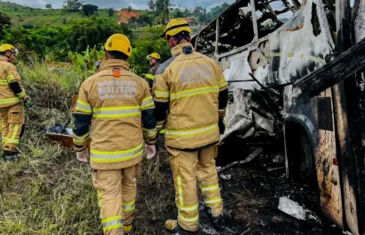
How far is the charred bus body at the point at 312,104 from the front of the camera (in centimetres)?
188

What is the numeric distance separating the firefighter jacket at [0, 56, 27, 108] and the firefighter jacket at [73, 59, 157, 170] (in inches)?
99.0

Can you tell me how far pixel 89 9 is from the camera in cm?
7156

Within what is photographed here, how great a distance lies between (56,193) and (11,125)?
6.08ft

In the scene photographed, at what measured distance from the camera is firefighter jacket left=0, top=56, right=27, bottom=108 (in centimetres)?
426

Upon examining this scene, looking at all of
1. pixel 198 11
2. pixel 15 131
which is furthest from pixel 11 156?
pixel 198 11

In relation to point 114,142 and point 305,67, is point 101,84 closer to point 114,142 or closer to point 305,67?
point 114,142

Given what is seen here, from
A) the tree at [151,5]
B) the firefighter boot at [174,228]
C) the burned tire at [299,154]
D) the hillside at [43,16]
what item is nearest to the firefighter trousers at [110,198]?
the firefighter boot at [174,228]

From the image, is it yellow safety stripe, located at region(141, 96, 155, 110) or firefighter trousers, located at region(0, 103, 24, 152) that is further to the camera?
firefighter trousers, located at region(0, 103, 24, 152)

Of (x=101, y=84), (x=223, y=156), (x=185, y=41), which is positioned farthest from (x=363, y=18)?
(x=223, y=156)

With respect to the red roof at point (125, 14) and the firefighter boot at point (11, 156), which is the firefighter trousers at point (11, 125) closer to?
the firefighter boot at point (11, 156)

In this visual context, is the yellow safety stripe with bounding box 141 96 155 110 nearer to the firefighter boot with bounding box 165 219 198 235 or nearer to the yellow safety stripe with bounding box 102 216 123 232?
the yellow safety stripe with bounding box 102 216 123 232

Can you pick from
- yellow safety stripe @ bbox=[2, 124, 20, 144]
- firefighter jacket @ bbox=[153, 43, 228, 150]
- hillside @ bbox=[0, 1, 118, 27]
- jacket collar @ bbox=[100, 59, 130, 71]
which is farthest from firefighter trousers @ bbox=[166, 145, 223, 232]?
hillside @ bbox=[0, 1, 118, 27]

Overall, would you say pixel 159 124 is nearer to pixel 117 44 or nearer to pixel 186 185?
pixel 186 185

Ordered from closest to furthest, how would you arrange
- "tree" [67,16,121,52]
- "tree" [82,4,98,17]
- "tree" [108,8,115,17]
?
"tree" [67,16,121,52]
"tree" [82,4,98,17]
"tree" [108,8,115,17]
